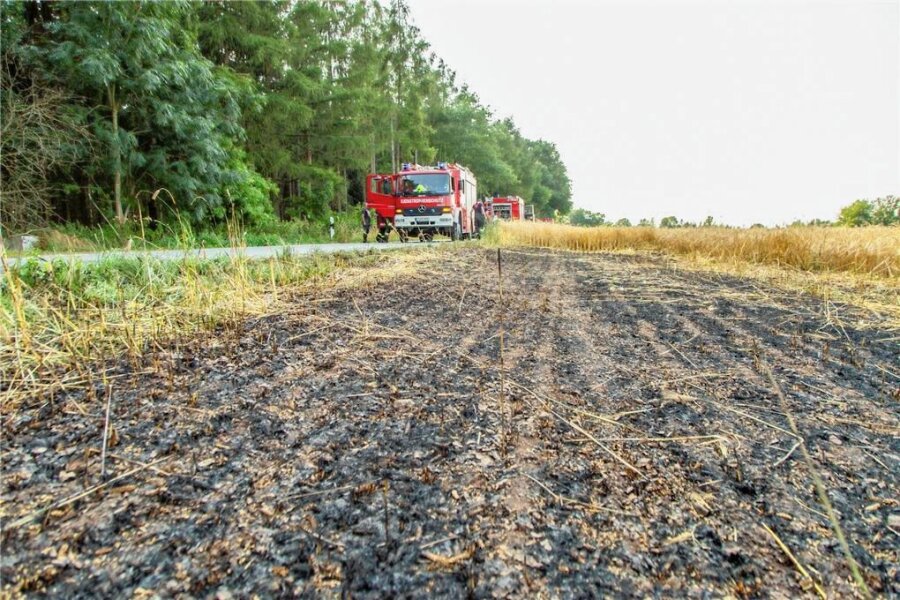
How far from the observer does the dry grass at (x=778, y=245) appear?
5.66 m

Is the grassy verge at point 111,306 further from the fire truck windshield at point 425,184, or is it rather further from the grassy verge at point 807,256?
the fire truck windshield at point 425,184

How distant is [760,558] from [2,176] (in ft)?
42.6

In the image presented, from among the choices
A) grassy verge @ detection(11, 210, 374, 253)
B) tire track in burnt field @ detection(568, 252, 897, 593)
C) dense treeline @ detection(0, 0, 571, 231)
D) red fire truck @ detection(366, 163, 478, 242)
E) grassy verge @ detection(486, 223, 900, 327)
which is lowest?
tire track in burnt field @ detection(568, 252, 897, 593)

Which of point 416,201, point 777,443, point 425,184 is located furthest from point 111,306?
point 425,184

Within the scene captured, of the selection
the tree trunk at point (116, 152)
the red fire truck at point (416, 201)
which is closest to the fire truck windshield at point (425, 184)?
the red fire truck at point (416, 201)

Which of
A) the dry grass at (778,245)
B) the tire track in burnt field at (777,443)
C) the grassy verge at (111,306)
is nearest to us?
the tire track in burnt field at (777,443)

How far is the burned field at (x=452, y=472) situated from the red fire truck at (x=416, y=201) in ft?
37.1

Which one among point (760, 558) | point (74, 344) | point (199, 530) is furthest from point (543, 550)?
point (74, 344)

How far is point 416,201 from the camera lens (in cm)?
1340

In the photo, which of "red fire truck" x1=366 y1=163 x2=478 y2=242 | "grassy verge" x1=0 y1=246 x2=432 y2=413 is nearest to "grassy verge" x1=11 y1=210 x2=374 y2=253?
"red fire truck" x1=366 y1=163 x2=478 y2=242

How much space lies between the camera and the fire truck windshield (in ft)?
44.3

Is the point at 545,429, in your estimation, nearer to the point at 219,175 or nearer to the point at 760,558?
the point at 760,558

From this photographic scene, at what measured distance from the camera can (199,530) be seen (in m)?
1.01

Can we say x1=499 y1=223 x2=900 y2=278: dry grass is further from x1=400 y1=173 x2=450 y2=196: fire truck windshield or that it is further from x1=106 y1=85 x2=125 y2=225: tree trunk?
x1=106 y1=85 x2=125 y2=225: tree trunk
